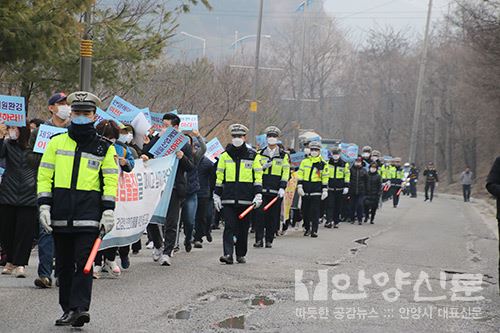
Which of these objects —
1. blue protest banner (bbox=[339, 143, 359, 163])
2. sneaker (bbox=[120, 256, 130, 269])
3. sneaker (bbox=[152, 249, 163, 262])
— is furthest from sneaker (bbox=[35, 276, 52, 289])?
blue protest banner (bbox=[339, 143, 359, 163])

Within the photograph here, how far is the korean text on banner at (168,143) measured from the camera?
13.1 meters

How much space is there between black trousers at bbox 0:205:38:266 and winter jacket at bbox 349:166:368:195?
51.4 feet

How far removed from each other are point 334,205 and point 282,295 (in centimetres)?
1361

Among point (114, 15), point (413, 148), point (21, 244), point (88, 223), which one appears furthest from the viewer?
point (413, 148)

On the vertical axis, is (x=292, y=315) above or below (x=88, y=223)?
below

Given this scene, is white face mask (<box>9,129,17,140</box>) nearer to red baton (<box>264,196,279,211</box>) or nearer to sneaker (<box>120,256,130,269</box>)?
sneaker (<box>120,256,130,269</box>)

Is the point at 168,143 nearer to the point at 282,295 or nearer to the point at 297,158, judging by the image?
the point at 282,295

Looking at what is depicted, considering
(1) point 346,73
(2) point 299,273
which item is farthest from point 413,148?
(2) point 299,273

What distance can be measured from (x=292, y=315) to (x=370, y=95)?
7714 cm

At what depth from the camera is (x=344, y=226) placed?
24.8 metres

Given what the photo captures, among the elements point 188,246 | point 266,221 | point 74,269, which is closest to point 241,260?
point 188,246

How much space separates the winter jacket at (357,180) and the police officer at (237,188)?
40.8ft

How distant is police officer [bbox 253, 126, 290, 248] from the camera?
53.8 feet

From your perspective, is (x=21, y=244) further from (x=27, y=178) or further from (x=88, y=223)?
(x=88, y=223)
